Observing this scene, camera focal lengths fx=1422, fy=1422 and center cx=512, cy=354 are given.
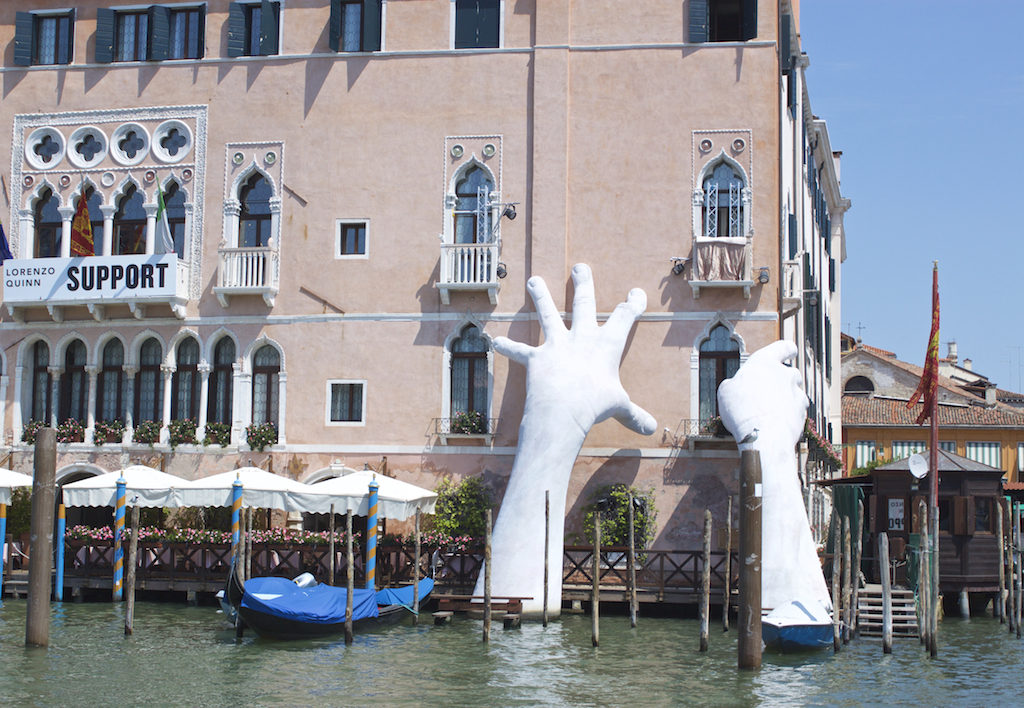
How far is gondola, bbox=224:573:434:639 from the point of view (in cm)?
2089

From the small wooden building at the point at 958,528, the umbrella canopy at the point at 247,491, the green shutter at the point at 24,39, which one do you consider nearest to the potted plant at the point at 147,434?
the umbrella canopy at the point at 247,491

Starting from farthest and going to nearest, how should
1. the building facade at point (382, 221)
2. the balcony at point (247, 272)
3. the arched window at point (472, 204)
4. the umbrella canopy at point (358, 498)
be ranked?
1. the balcony at point (247, 272)
2. the arched window at point (472, 204)
3. the building facade at point (382, 221)
4. the umbrella canopy at point (358, 498)

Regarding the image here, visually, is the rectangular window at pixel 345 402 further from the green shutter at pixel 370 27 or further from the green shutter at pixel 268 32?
the green shutter at pixel 268 32

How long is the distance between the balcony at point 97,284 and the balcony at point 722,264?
387 inches

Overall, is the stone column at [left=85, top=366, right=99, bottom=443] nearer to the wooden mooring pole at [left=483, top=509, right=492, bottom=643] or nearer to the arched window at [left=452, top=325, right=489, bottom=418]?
the arched window at [left=452, top=325, right=489, bottom=418]

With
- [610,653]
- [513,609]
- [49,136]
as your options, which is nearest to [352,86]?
[49,136]

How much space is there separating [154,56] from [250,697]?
1546 centimetres

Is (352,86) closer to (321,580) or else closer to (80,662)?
(321,580)

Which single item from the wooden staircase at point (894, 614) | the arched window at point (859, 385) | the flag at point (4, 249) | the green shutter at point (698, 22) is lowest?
the wooden staircase at point (894, 614)

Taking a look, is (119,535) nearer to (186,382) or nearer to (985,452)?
(186,382)

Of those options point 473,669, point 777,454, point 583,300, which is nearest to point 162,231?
point 583,300

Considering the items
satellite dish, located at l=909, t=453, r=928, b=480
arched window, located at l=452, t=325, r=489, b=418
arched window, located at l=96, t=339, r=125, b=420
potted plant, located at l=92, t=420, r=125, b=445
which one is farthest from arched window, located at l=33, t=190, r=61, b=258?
satellite dish, located at l=909, t=453, r=928, b=480

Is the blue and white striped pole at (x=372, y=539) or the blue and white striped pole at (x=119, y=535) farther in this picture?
the blue and white striped pole at (x=119, y=535)

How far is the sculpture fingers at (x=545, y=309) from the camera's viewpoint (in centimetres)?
2480
